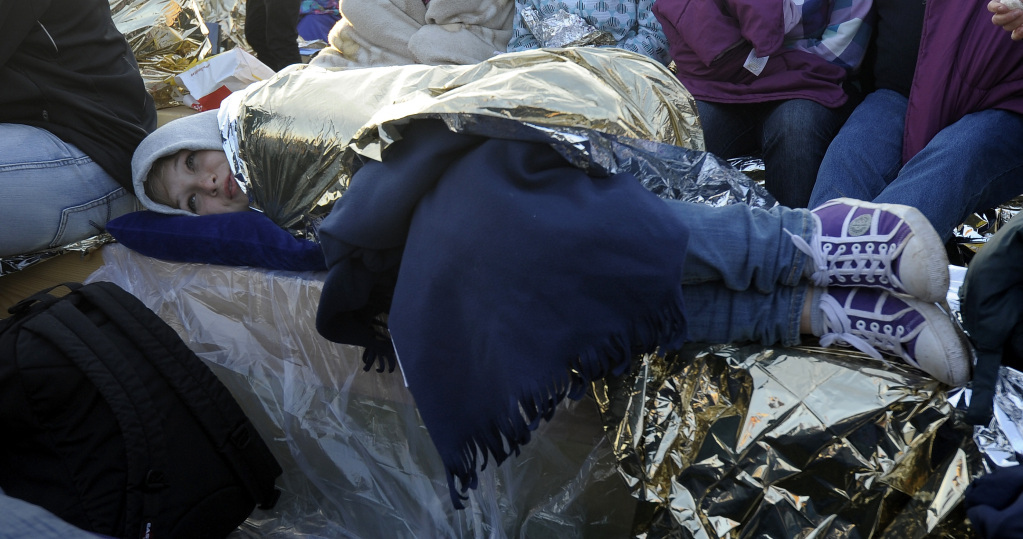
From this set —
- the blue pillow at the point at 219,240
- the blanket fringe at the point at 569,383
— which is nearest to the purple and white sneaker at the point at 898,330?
the blanket fringe at the point at 569,383

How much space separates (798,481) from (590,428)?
0.31 m

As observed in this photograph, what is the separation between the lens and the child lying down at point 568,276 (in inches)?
31.6

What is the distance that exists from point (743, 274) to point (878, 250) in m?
0.16

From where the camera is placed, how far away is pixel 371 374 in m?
1.21

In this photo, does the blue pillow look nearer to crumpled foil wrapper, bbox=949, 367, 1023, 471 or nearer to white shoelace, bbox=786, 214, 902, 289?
white shoelace, bbox=786, 214, 902, 289

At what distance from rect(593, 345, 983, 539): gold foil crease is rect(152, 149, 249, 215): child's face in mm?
955

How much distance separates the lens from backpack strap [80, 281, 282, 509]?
1.20 meters

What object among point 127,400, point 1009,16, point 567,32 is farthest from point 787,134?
point 127,400

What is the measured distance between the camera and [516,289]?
0.81 meters

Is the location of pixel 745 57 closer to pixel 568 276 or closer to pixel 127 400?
pixel 568 276

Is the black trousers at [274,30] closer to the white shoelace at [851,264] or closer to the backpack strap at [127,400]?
the backpack strap at [127,400]

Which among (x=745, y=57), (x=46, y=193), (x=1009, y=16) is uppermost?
(x=1009, y=16)

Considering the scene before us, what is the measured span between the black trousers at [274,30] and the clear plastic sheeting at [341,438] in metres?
1.51

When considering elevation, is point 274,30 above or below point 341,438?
above
